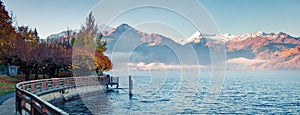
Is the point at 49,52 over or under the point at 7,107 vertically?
over

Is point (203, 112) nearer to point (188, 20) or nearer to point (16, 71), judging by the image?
point (188, 20)

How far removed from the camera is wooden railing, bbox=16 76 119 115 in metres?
11.3

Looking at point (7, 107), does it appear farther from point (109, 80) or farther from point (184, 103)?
point (109, 80)

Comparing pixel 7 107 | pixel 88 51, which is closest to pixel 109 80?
pixel 88 51

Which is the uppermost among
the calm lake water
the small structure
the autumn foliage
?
the autumn foliage

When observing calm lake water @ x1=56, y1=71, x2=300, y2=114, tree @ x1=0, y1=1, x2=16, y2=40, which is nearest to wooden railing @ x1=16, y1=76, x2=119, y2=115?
calm lake water @ x1=56, y1=71, x2=300, y2=114

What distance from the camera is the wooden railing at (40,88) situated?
11312 millimetres

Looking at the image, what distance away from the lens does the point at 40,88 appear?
3047cm

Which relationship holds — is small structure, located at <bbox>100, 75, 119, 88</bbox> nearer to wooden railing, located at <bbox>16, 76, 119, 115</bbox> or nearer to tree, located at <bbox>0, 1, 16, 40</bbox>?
wooden railing, located at <bbox>16, 76, 119, 115</bbox>

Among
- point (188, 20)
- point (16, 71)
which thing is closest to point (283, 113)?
point (188, 20)

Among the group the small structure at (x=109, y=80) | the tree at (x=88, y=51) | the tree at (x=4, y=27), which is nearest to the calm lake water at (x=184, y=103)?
the small structure at (x=109, y=80)

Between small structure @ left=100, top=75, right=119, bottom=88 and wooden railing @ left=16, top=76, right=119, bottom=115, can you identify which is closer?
wooden railing @ left=16, top=76, right=119, bottom=115

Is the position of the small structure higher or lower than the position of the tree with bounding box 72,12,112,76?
lower

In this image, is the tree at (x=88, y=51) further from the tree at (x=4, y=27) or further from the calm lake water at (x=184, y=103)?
the tree at (x=4, y=27)
